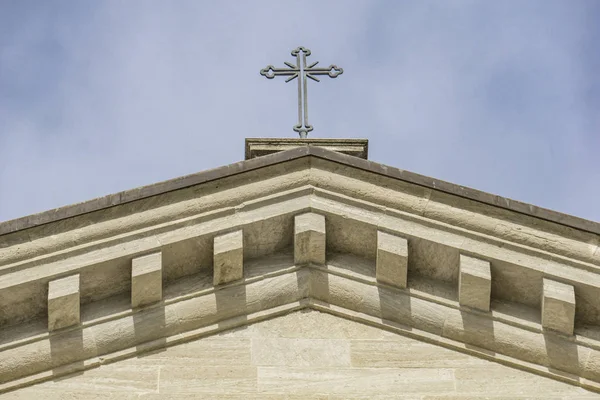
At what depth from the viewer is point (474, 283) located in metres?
12.8

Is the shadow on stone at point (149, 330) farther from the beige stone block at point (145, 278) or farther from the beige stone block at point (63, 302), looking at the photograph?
the beige stone block at point (63, 302)

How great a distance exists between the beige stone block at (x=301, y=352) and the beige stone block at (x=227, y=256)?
0.60m

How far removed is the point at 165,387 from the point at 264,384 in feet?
2.46

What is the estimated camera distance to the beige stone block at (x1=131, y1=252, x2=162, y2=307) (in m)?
12.7

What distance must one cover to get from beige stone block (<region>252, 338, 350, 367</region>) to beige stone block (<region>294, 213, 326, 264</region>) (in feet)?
2.53

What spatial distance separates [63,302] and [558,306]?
3.84m

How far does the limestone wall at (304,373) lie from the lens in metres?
12.3

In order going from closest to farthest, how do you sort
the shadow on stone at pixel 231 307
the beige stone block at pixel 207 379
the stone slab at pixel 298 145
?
the beige stone block at pixel 207 379 < the shadow on stone at pixel 231 307 < the stone slab at pixel 298 145

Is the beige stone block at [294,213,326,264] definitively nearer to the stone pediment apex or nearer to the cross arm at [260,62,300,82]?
the stone pediment apex

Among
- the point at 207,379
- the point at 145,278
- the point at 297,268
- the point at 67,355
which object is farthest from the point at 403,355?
the point at 67,355

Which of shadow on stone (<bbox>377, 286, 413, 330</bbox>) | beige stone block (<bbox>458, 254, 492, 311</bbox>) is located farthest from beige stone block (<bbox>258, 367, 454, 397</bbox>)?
beige stone block (<bbox>458, 254, 492, 311</bbox>)

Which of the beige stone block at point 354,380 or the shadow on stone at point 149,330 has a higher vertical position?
the shadow on stone at point 149,330

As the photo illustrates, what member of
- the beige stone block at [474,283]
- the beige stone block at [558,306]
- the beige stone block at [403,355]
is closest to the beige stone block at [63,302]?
the beige stone block at [403,355]

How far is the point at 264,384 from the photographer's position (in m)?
12.3
